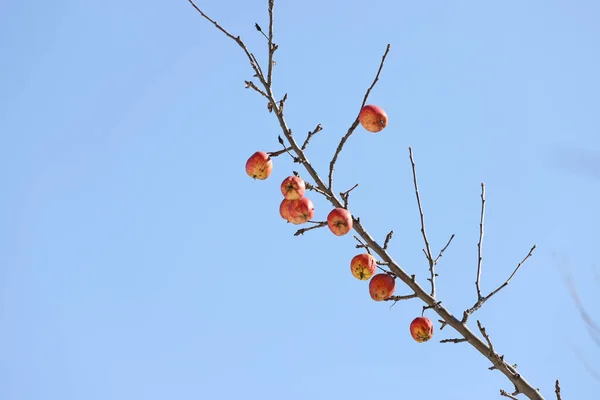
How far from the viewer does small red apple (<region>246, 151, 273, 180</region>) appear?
476 centimetres

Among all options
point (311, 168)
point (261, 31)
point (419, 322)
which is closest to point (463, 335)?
point (419, 322)

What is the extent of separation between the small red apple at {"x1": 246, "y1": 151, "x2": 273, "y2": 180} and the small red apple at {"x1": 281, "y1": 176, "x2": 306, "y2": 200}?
0.31 meters

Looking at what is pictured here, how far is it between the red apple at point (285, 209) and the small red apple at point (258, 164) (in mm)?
328

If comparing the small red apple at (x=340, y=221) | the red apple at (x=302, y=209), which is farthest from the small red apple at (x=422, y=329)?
the red apple at (x=302, y=209)

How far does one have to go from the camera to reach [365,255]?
4.69m

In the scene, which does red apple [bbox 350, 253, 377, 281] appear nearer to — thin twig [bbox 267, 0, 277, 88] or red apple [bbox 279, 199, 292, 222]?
red apple [bbox 279, 199, 292, 222]

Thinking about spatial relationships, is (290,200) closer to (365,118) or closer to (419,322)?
(365,118)

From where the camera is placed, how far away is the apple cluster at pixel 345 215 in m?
4.18

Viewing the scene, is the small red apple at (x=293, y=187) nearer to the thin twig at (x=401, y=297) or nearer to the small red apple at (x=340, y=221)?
the small red apple at (x=340, y=221)

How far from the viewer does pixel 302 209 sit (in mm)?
4523

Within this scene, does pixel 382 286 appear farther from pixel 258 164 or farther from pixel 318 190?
pixel 258 164

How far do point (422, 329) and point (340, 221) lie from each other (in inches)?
45.2

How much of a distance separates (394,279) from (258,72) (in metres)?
1.74

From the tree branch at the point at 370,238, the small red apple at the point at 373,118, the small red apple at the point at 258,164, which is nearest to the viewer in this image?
the tree branch at the point at 370,238
